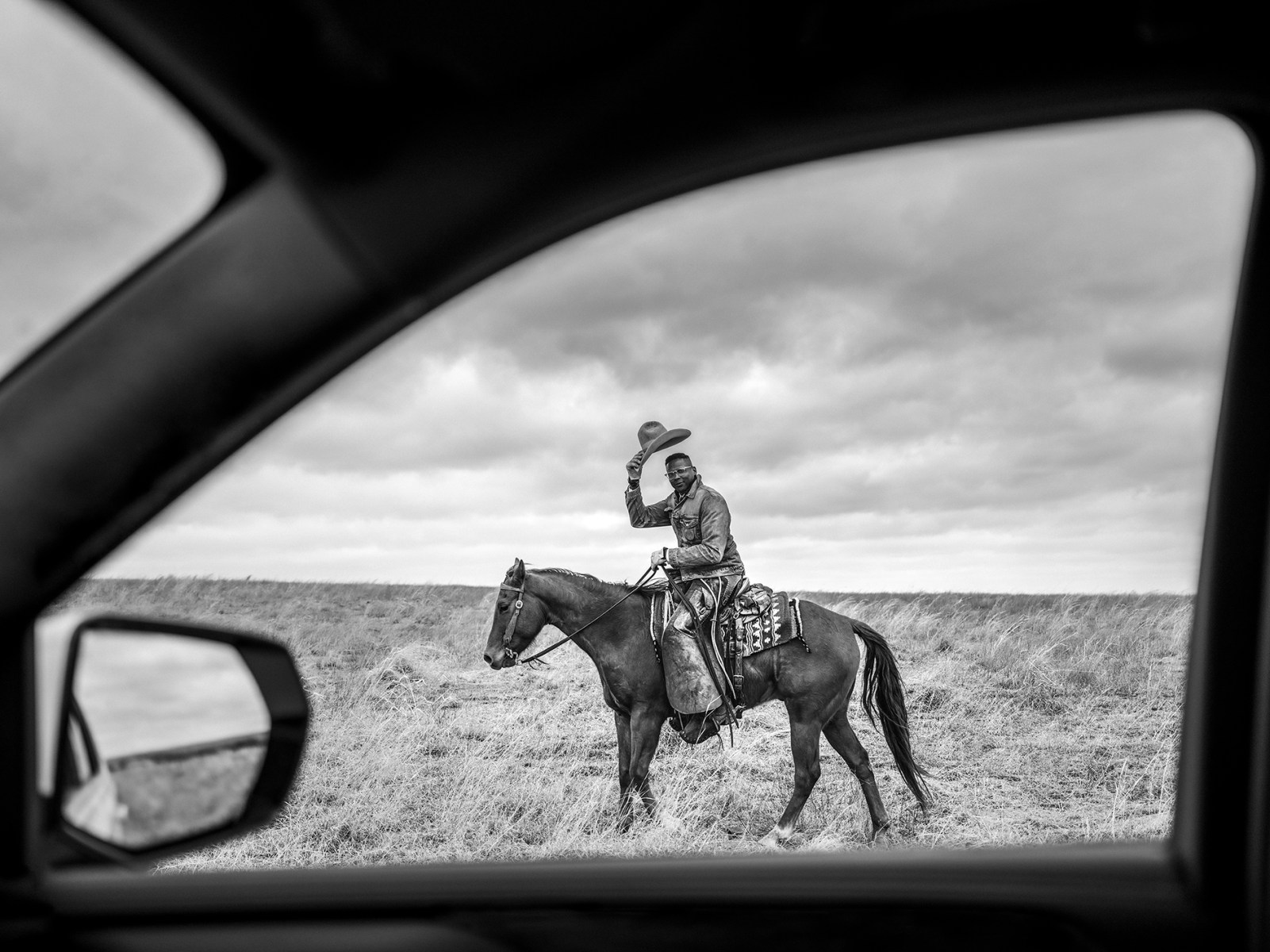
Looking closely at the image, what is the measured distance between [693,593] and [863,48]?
17.0 ft

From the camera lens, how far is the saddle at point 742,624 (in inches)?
240

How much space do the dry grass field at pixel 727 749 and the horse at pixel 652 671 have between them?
19.2 inches

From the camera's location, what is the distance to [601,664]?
20.3 ft

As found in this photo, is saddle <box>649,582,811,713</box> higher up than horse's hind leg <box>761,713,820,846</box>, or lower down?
higher up

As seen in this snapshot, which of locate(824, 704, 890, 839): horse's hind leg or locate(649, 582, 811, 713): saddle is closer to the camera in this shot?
locate(649, 582, 811, 713): saddle

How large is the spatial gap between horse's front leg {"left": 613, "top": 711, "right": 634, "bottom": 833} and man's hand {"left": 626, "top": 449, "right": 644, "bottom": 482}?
1678 millimetres

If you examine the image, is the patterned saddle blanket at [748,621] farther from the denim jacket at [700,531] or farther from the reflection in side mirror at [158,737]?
the reflection in side mirror at [158,737]

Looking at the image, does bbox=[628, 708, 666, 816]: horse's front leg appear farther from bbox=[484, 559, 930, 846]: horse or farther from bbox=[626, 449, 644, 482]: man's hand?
bbox=[626, 449, 644, 482]: man's hand

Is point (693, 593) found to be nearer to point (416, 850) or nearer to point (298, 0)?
point (416, 850)

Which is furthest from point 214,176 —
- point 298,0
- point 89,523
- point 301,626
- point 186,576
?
point 301,626

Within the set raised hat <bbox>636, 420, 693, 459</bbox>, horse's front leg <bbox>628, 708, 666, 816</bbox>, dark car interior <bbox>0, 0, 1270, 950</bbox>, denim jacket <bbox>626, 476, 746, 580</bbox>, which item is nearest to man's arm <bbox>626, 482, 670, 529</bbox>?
denim jacket <bbox>626, 476, 746, 580</bbox>

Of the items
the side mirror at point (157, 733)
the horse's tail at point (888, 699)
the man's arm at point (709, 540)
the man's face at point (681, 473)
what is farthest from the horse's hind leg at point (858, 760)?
the side mirror at point (157, 733)

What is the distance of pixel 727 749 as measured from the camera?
8.92 m

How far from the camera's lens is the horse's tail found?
19.7ft
